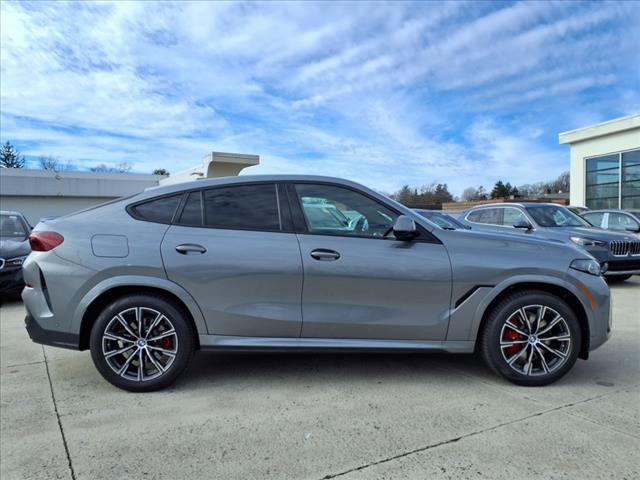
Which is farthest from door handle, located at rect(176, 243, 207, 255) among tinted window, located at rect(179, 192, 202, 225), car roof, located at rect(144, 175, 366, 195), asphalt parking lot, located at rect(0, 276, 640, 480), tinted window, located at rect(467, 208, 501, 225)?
tinted window, located at rect(467, 208, 501, 225)

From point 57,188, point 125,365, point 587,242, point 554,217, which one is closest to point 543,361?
point 125,365

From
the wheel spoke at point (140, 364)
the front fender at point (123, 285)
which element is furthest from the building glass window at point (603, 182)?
the wheel spoke at point (140, 364)

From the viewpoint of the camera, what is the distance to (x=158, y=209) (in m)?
3.53

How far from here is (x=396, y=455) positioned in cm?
251

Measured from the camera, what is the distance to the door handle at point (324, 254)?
3.33 m

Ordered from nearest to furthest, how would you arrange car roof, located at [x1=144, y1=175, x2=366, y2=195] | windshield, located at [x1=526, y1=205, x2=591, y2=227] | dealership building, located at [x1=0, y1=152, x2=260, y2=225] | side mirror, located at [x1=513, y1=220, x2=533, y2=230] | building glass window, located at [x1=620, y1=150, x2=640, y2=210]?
car roof, located at [x1=144, y1=175, x2=366, y2=195] < side mirror, located at [x1=513, y1=220, x2=533, y2=230] < windshield, located at [x1=526, y1=205, x2=591, y2=227] < building glass window, located at [x1=620, y1=150, x2=640, y2=210] < dealership building, located at [x1=0, y1=152, x2=260, y2=225]

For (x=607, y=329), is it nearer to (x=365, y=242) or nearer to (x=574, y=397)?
(x=574, y=397)

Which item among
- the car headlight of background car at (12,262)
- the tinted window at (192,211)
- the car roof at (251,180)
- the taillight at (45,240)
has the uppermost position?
the car roof at (251,180)

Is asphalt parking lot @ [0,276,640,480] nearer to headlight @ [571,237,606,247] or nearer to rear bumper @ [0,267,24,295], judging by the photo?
rear bumper @ [0,267,24,295]

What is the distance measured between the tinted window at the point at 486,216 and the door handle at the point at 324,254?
7.16 m

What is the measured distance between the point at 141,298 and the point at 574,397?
3.33 m

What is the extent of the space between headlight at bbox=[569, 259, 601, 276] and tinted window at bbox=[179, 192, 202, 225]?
Result: 9.79ft

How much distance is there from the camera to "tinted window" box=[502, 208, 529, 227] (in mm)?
8953

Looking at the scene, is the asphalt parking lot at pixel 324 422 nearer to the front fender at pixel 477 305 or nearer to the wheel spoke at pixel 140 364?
the wheel spoke at pixel 140 364
